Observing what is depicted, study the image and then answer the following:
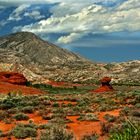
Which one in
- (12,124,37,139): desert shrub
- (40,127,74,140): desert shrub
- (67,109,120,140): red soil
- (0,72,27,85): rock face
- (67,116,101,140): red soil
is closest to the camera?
(40,127,74,140): desert shrub

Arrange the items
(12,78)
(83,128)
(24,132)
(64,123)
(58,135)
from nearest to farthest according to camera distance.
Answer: (58,135) → (24,132) → (83,128) → (64,123) → (12,78)

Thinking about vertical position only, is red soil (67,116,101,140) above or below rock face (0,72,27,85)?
below

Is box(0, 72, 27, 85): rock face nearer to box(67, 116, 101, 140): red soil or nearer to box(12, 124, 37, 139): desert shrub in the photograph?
box(67, 116, 101, 140): red soil

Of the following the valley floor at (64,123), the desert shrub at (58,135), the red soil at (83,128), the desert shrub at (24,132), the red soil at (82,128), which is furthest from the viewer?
the red soil at (82,128)

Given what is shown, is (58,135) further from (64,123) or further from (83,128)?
(64,123)

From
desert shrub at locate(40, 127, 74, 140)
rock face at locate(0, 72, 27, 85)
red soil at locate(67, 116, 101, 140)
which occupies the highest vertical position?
rock face at locate(0, 72, 27, 85)

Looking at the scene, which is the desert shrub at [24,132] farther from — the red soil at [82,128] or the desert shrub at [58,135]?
the desert shrub at [58,135]

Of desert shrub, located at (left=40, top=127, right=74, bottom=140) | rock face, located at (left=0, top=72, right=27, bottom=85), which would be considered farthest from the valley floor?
rock face, located at (left=0, top=72, right=27, bottom=85)

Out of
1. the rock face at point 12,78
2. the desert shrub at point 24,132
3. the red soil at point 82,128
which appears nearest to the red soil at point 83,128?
the red soil at point 82,128

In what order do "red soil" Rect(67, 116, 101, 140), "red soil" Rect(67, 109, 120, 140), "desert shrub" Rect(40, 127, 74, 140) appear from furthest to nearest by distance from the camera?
1. "red soil" Rect(67, 116, 101, 140)
2. "red soil" Rect(67, 109, 120, 140)
3. "desert shrub" Rect(40, 127, 74, 140)

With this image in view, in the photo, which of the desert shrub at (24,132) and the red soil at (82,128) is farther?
the red soil at (82,128)

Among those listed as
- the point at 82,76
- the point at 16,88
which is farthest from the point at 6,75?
the point at 82,76

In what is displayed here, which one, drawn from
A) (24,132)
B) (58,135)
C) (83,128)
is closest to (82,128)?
(83,128)

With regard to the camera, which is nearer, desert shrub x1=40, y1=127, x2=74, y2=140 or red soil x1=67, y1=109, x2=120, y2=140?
desert shrub x1=40, y1=127, x2=74, y2=140
